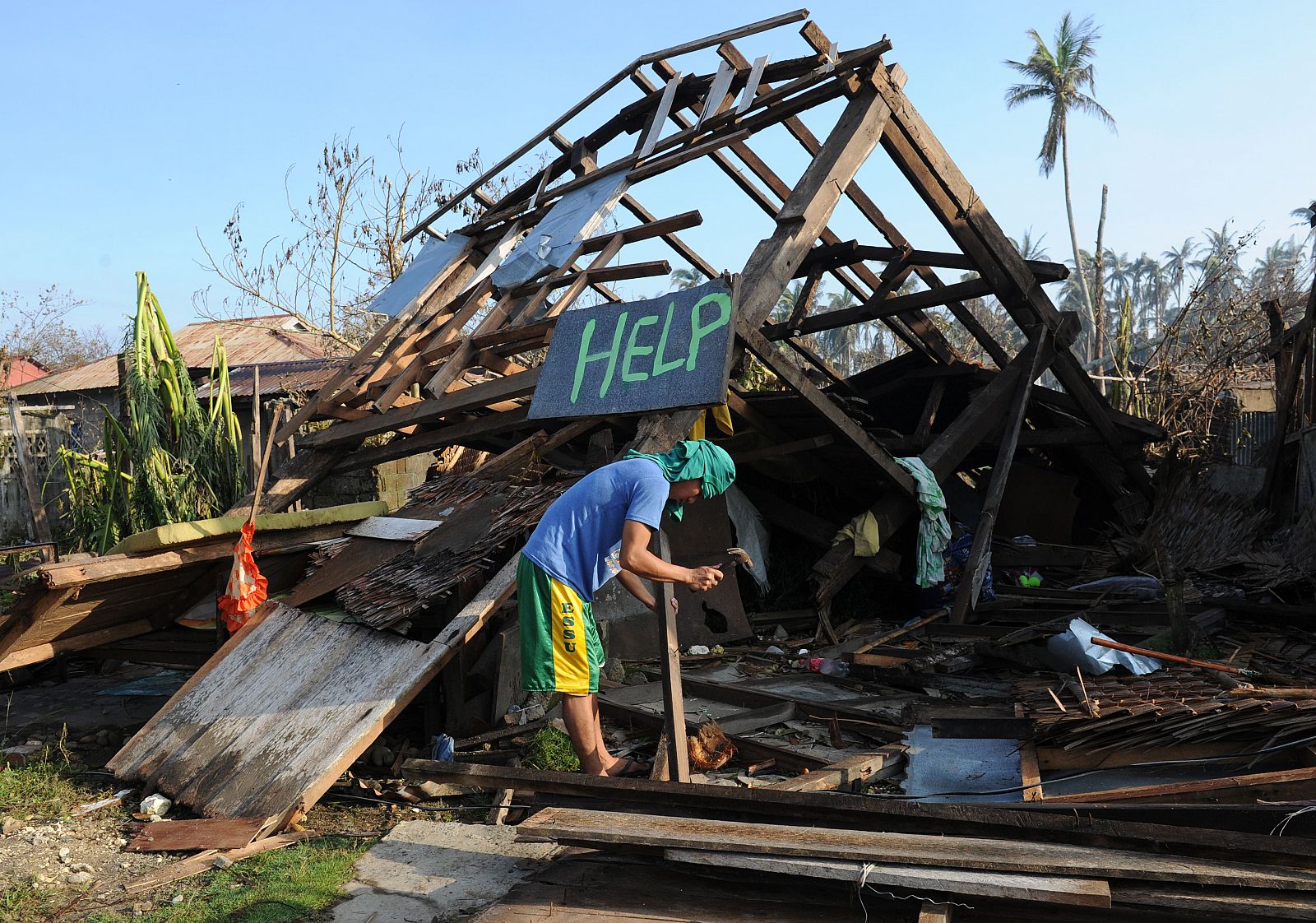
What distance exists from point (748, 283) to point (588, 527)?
2.95m

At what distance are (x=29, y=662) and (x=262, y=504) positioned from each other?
2.10m

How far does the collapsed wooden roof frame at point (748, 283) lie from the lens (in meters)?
7.26

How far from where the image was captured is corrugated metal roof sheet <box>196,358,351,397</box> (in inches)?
547

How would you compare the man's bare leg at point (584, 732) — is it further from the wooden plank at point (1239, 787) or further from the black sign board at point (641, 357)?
the black sign board at point (641, 357)

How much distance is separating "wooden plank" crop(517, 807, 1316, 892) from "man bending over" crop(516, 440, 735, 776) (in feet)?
2.14

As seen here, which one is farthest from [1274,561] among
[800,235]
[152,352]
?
[152,352]

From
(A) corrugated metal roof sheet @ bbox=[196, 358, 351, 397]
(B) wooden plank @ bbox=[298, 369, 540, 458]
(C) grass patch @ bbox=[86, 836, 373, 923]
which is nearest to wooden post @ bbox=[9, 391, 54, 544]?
(A) corrugated metal roof sheet @ bbox=[196, 358, 351, 397]

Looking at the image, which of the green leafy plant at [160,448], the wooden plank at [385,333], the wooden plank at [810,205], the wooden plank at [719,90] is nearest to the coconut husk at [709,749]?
the wooden plank at [810,205]

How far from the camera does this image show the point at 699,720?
5.82m

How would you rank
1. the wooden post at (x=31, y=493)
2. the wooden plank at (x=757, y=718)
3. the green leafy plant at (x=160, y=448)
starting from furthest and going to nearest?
the wooden post at (x=31, y=493) < the green leafy plant at (x=160, y=448) < the wooden plank at (x=757, y=718)

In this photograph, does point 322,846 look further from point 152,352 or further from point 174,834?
point 152,352

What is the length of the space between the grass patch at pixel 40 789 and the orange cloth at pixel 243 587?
1105 millimetres

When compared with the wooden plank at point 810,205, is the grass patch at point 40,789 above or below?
below

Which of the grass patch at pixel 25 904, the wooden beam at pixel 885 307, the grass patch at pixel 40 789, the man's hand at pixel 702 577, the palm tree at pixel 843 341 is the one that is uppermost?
the palm tree at pixel 843 341
